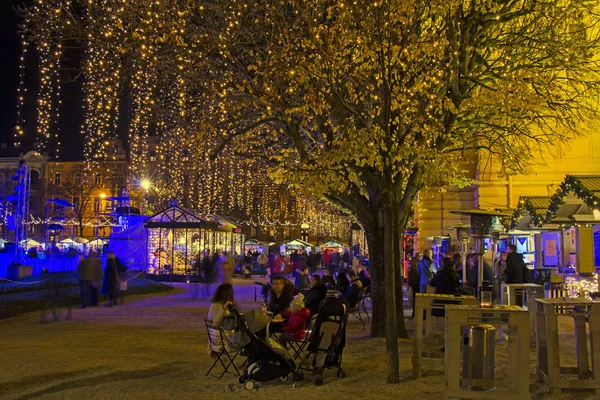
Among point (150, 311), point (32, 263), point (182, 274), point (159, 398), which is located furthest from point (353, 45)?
point (32, 263)

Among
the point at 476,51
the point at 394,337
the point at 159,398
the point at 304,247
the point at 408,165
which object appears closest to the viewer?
the point at 159,398

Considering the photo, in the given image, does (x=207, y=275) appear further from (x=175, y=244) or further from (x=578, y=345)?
(x=578, y=345)

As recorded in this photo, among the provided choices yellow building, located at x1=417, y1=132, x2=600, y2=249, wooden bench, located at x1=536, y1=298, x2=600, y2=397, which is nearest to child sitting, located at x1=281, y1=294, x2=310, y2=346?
wooden bench, located at x1=536, y1=298, x2=600, y2=397

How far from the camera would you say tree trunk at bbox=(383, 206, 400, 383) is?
329 inches

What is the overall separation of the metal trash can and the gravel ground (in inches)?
17.2

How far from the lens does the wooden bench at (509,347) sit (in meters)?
6.92

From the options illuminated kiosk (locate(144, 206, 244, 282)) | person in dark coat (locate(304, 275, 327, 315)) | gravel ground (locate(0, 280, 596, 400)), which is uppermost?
illuminated kiosk (locate(144, 206, 244, 282))

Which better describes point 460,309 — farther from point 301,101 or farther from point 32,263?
point 32,263

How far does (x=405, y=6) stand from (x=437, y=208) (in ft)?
64.3

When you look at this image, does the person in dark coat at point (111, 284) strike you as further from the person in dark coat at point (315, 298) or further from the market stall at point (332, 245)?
the market stall at point (332, 245)

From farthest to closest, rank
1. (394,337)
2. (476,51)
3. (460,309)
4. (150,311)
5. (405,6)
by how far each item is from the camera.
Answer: (150,311), (476,51), (405,6), (394,337), (460,309)

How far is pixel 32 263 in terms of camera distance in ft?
108

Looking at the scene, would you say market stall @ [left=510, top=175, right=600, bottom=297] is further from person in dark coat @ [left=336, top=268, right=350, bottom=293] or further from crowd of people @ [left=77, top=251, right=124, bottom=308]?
crowd of people @ [left=77, top=251, right=124, bottom=308]

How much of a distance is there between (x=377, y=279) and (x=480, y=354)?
432cm
